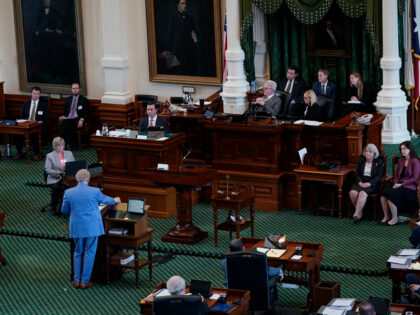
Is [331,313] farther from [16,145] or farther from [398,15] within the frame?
[16,145]

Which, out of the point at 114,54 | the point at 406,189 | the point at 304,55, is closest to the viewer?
the point at 406,189

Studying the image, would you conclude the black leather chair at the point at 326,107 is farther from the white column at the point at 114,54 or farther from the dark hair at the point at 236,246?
the dark hair at the point at 236,246

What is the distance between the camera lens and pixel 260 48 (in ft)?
57.9

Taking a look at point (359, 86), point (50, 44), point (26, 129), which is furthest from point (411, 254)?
point (50, 44)

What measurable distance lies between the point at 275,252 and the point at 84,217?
2264mm

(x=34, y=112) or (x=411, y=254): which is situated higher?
(x=34, y=112)

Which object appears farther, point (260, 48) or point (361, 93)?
point (260, 48)

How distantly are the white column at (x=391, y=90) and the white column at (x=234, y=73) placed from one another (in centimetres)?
235

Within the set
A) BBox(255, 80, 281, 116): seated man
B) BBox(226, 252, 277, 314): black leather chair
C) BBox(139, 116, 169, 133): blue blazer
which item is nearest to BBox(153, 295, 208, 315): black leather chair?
BBox(226, 252, 277, 314): black leather chair

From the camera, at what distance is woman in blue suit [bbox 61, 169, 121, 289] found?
1157 centimetres

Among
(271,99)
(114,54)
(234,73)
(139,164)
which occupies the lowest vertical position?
(139,164)

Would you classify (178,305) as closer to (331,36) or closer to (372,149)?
(372,149)

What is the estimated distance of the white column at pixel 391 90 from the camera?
15.8m

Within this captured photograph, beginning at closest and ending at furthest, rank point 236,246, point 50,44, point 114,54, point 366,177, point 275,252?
point 236,246 < point 275,252 < point 366,177 < point 114,54 < point 50,44
